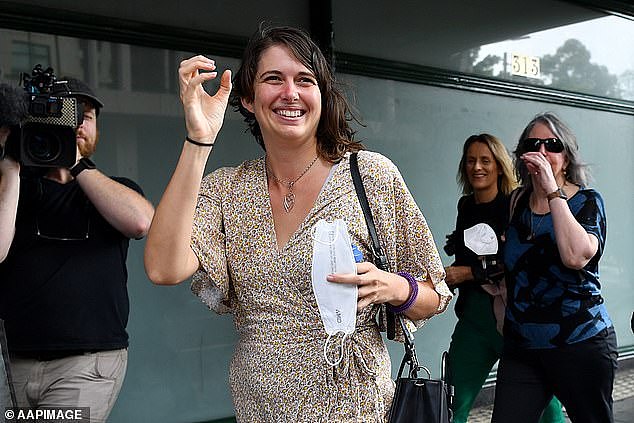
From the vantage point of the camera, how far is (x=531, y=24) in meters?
6.82

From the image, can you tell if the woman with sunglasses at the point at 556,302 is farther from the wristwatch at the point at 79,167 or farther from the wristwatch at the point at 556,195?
the wristwatch at the point at 79,167

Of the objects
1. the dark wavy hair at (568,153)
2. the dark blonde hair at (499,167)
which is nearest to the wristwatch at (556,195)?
the dark wavy hair at (568,153)

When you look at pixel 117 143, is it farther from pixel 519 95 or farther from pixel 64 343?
pixel 519 95

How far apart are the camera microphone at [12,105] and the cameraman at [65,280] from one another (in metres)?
0.07

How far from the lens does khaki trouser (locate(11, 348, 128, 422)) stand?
3043 millimetres

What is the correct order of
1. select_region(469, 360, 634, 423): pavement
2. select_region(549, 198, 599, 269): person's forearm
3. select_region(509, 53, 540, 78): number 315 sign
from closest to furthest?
select_region(549, 198, 599, 269): person's forearm, select_region(469, 360, 634, 423): pavement, select_region(509, 53, 540, 78): number 315 sign

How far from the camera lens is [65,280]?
3.09 meters

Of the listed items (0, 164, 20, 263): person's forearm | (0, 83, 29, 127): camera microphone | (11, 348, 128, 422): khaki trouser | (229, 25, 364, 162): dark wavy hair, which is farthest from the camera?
(11, 348, 128, 422): khaki trouser

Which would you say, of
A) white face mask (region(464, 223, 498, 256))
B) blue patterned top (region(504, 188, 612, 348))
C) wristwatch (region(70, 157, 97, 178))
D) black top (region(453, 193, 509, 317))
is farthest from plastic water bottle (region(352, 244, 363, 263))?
black top (region(453, 193, 509, 317))

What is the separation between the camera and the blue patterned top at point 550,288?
3.71m

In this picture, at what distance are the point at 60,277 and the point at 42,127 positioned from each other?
0.57m

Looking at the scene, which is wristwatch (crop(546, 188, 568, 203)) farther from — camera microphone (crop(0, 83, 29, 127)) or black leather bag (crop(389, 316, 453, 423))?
camera microphone (crop(0, 83, 29, 127))

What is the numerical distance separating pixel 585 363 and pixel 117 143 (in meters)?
2.68

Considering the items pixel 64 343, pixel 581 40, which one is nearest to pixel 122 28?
pixel 64 343
